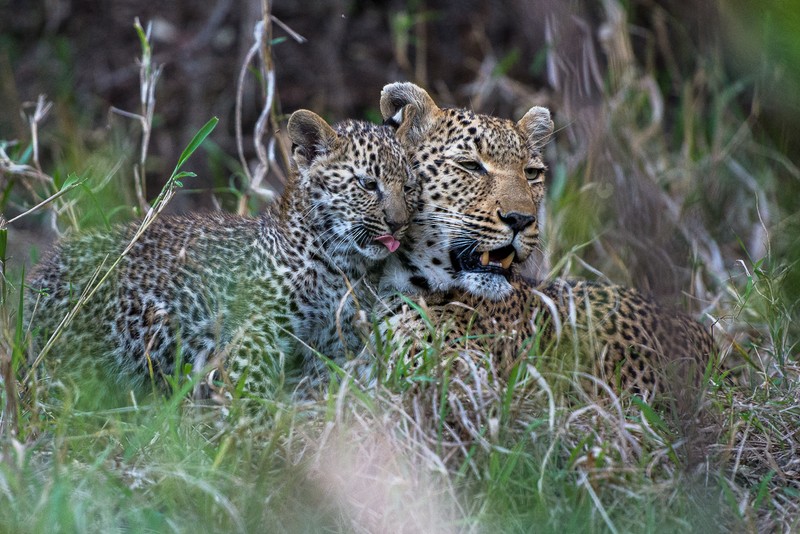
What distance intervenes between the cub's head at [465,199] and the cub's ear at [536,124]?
192mm

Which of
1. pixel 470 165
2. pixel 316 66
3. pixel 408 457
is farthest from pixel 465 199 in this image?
pixel 316 66

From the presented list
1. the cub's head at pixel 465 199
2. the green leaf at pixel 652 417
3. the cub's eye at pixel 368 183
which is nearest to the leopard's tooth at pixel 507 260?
the cub's head at pixel 465 199

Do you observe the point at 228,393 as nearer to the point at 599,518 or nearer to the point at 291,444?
the point at 291,444

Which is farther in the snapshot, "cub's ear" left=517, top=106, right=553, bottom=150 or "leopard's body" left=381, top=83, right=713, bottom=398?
"cub's ear" left=517, top=106, right=553, bottom=150

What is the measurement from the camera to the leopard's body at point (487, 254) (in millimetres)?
4887

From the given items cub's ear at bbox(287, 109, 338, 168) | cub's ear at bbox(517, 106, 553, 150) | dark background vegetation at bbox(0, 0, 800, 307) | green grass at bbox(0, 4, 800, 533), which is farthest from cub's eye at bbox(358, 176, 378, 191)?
dark background vegetation at bbox(0, 0, 800, 307)

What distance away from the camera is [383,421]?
157 inches

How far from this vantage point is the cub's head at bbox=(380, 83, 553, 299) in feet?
16.0

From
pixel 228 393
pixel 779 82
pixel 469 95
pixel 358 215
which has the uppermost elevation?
pixel 779 82

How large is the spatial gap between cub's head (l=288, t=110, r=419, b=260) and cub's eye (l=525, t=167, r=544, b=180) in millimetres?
619

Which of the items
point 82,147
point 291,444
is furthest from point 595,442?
point 82,147

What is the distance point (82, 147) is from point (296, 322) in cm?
422

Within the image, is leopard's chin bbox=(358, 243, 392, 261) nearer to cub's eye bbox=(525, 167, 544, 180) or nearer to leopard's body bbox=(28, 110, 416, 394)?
leopard's body bbox=(28, 110, 416, 394)

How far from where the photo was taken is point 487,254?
4.91m
